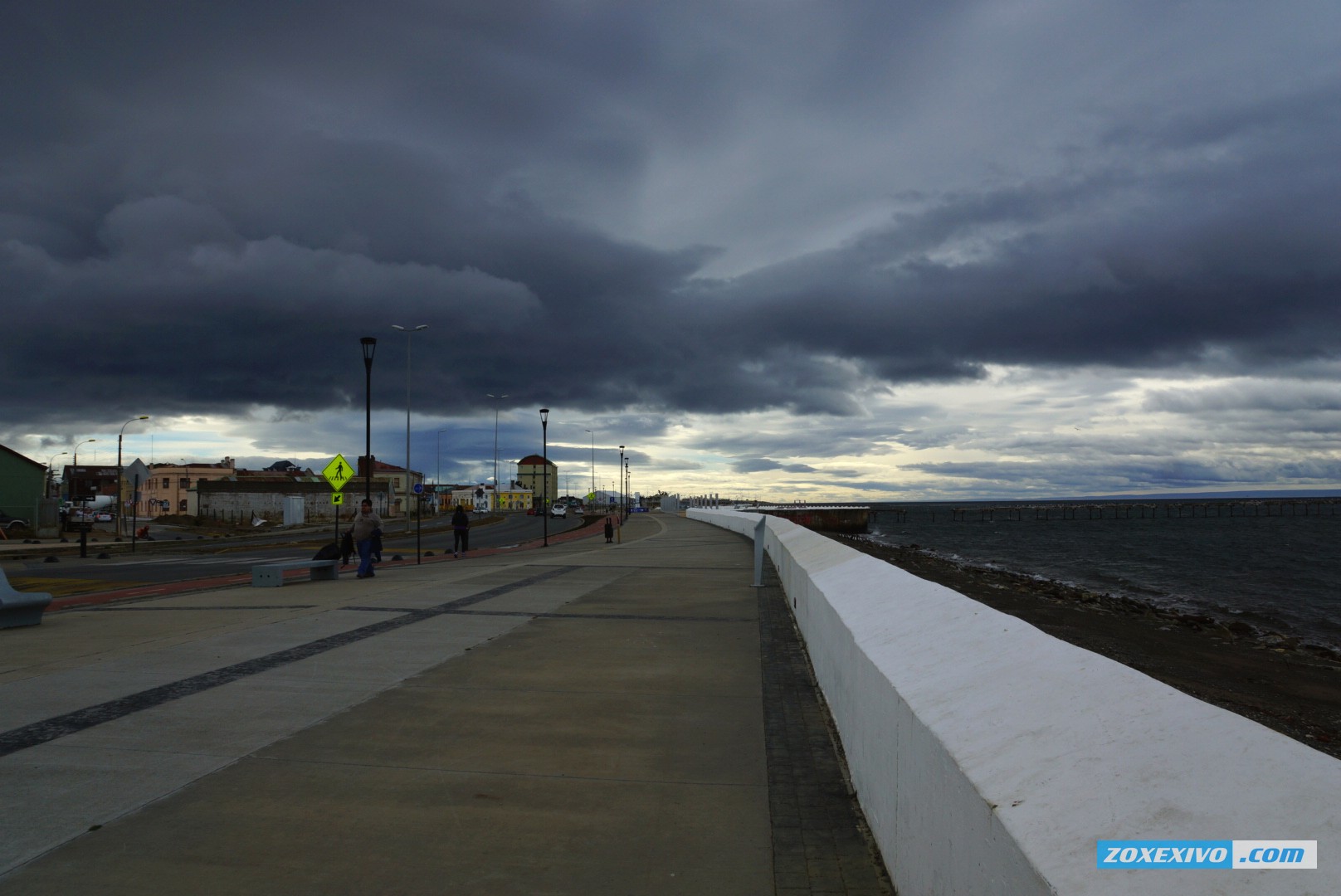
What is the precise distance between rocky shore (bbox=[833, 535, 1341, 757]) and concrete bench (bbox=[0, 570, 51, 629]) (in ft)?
42.0

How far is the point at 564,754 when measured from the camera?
18.3 ft

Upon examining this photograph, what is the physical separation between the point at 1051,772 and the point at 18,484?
7620cm

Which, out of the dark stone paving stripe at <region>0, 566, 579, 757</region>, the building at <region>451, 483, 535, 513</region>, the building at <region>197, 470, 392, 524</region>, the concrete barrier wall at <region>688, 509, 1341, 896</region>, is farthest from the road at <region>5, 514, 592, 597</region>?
the building at <region>451, 483, 535, 513</region>

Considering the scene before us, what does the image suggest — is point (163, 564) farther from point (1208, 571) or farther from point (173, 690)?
point (1208, 571)

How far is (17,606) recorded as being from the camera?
10.8 metres

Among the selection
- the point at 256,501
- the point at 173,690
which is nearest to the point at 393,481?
the point at 256,501

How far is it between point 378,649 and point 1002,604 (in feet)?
53.4

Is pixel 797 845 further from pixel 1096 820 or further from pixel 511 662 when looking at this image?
pixel 511 662

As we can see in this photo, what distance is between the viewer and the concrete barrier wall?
6.47ft

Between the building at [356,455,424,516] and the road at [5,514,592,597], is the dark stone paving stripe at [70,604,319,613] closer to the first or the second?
the road at [5,514,592,597]

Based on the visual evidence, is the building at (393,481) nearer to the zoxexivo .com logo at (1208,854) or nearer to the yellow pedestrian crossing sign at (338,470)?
the yellow pedestrian crossing sign at (338,470)

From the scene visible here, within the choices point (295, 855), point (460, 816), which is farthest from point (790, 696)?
point (295, 855)

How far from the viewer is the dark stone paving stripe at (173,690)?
5.85 meters

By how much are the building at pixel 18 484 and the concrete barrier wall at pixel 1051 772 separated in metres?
69.8
